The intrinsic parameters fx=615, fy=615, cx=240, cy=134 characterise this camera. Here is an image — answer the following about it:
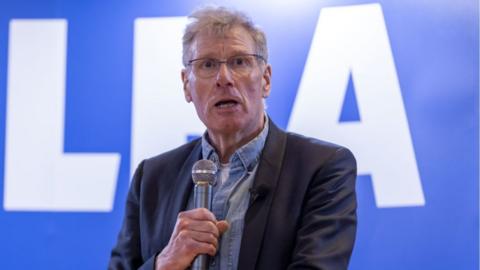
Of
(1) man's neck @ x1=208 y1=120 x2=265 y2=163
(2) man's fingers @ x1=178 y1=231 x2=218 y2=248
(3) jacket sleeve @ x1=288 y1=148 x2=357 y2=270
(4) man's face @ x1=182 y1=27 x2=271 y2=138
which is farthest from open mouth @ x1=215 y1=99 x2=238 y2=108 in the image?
(2) man's fingers @ x1=178 y1=231 x2=218 y2=248

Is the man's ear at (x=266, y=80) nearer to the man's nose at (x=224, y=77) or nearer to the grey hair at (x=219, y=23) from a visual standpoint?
the grey hair at (x=219, y=23)

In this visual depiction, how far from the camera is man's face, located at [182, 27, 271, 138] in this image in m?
1.90

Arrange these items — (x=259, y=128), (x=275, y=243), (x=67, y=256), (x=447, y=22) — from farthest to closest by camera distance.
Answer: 1. (x=67, y=256)
2. (x=447, y=22)
3. (x=259, y=128)
4. (x=275, y=243)

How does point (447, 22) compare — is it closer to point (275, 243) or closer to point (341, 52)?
point (341, 52)

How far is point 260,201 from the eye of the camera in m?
1.78

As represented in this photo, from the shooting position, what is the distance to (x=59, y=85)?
129 inches

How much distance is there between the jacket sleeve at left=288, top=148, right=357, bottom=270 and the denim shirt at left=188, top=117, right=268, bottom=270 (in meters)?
0.18

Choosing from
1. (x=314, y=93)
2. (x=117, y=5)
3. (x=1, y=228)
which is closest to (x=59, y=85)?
(x=117, y=5)

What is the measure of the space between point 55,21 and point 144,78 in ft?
1.99

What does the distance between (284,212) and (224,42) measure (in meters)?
0.56

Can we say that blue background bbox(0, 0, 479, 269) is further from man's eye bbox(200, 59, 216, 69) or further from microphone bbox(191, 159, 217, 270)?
microphone bbox(191, 159, 217, 270)

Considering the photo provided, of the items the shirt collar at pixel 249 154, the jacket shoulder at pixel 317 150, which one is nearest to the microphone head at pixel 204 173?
the shirt collar at pixel 249 154

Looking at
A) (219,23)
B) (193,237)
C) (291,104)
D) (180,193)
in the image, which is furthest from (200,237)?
(291,104)

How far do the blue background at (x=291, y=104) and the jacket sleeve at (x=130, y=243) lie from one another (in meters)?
1.14
